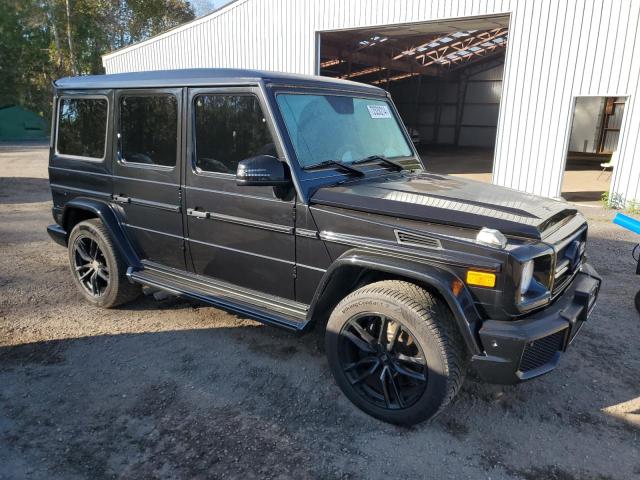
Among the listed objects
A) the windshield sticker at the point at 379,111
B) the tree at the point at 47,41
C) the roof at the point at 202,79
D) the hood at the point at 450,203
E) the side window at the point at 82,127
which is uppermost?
the tree at the point at 47,41

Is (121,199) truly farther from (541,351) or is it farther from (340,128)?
(541,351)

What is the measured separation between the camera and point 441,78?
94.4 feet

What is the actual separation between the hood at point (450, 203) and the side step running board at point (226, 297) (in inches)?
31.1

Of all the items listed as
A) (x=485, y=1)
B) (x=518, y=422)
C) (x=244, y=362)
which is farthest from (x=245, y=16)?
(x=518, y=422)

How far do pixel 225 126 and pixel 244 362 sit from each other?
70.0 inches

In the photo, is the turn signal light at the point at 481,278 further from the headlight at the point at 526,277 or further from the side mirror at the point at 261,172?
the side mirror at the point at 261,172

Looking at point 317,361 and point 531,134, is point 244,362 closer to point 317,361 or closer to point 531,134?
point 317,361

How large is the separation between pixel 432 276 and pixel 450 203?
57 centimetres

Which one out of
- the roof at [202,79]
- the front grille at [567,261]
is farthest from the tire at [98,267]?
the front grille at [567,261]

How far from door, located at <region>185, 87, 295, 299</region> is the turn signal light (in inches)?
45.7

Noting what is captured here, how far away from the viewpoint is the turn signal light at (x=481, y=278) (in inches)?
95.4

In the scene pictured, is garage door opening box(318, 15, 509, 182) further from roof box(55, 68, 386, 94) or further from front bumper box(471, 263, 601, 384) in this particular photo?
front bumper box(471, 263, 601, 384)

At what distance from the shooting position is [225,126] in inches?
131

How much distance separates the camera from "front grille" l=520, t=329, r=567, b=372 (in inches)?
96.8
